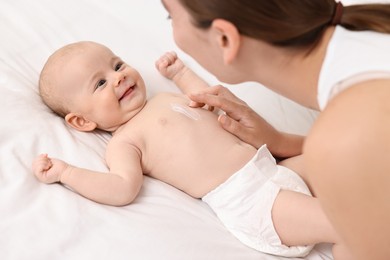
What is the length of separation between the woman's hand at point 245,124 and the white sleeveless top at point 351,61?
493 mm

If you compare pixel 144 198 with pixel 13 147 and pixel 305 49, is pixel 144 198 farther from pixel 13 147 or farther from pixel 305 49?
pixel 305 49

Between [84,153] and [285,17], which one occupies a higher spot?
[285,17]

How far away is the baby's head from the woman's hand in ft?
0.63

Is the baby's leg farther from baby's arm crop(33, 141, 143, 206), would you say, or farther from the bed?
baby's arm crop(33, 141, 143, 206)

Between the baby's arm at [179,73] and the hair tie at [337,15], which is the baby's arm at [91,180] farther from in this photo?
the hair tie at [337,15]

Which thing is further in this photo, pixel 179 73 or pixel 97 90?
pixel 179 73

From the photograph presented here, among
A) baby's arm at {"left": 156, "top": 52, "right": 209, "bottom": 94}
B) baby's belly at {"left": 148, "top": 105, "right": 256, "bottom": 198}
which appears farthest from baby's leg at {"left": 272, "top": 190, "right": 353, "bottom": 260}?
baby's arm at {"left": 156, "top": 52, "right": 209, "bottom": 94}

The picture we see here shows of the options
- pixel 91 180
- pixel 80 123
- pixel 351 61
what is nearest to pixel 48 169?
pixel 91 180

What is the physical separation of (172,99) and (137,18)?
47 centimetres

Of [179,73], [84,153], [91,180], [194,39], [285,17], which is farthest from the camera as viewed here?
[179,73]

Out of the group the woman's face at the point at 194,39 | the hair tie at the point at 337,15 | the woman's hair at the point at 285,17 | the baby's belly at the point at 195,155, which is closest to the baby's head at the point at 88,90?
the baby's belly at the point at 195,155

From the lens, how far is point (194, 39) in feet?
3.27

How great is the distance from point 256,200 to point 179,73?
0.54 m

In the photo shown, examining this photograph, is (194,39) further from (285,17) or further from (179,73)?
(179,73)
